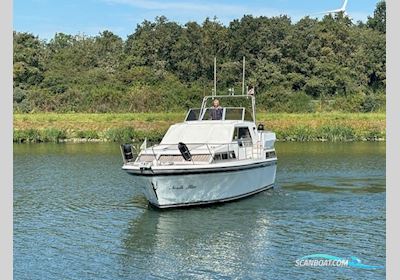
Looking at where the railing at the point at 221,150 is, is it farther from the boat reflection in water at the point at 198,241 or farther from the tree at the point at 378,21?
the tree at the point at 378,21

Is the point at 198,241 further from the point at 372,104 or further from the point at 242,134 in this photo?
the point at 372,104

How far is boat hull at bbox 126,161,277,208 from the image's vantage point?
18.4 metres

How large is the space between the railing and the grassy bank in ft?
83.6

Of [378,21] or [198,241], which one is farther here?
[378,21]

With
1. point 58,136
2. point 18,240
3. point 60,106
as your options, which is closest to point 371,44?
point 60,106

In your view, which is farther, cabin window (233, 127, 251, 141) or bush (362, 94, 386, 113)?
bush (362, 94, 386, 113)

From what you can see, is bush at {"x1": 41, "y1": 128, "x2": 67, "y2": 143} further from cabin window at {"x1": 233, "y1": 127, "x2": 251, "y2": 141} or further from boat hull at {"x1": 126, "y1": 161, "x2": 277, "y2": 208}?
boat hull at {"x1": 126, "y1": 161, "x2": 277, "y2": 208}

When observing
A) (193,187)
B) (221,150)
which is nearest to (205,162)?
(193,187)

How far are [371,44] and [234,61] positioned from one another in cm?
1766

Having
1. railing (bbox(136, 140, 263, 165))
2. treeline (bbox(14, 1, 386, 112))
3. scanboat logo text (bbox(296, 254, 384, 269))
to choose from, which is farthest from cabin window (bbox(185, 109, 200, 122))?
treeline (bbox(14, 1, 386, 112))

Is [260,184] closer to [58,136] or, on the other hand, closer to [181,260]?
[181,260]

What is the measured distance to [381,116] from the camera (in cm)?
5638

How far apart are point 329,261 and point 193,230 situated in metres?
4.33

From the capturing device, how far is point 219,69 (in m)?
74.9
